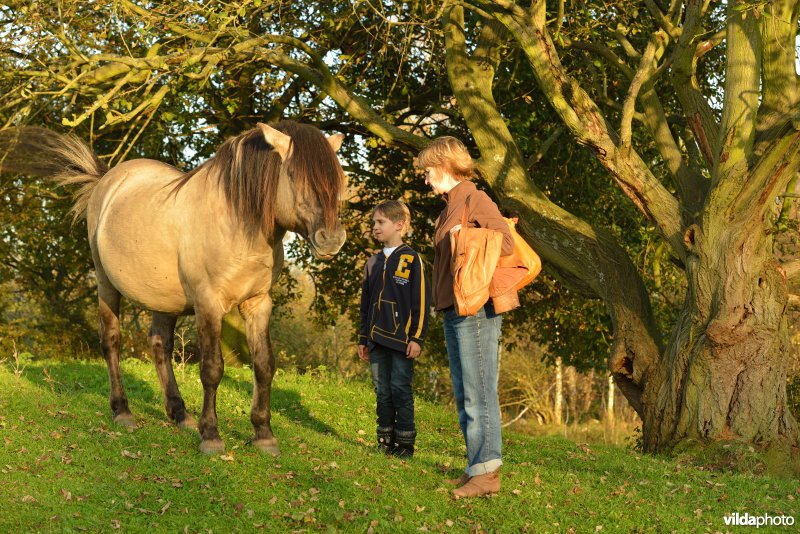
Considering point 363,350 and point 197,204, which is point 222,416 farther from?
point 197,204

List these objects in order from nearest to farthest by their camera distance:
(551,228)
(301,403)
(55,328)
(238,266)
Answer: (238,266) → (551,228) → (301,403) → (55,328)

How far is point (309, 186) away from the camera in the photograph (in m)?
5.88

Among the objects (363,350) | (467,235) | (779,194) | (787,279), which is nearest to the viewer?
(467,235)

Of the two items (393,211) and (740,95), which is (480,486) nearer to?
(393,211)

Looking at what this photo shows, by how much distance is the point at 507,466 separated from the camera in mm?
6652

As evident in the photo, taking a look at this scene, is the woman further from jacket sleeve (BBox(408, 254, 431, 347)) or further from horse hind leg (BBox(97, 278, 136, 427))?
horse hind leg (BBox(97, 278, 136, 427))

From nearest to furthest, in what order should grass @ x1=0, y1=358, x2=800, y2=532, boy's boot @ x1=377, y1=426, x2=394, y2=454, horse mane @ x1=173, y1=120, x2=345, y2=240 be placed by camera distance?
1. grass @ x1=0, y1=358, x2=800, y2=532
2. horse mane @ x1=173, y1=120, x2=345, y2=240
3. boy's boot @ x1=377, y1=426, x2=394, y2=454

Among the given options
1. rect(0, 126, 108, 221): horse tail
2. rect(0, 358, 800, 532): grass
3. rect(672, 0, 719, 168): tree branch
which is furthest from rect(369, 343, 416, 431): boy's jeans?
rect(672, 0, 719, 168): tree branch

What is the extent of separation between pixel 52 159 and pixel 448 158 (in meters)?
5.45

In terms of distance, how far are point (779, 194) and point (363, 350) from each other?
4498 millimetres

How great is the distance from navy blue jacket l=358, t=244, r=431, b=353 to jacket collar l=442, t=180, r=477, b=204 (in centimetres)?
164

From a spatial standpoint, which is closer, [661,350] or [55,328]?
[661,350]

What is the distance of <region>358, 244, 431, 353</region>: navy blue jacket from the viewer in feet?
22.0

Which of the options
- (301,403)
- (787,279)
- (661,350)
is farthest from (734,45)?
(301,403)
